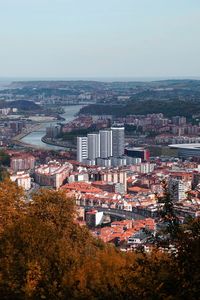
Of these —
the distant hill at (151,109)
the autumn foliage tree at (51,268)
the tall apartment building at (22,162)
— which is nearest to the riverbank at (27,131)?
the distant hill at (151,109)

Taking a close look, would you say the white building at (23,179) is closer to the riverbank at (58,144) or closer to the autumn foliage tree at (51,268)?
the riverbank at (58,144)

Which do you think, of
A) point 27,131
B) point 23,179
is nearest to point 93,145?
point 23,179

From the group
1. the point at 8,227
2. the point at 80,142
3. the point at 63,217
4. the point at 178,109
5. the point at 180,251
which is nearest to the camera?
the point at 180,251

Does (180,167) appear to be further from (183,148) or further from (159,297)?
(159,297)

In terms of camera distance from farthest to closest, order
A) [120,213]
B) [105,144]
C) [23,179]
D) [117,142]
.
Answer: [117,142], [105,144], [23,179], [120,213]

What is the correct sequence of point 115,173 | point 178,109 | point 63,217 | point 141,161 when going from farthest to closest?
1. point 178,109
2. point 141,161
3. point 115,173
4. point 63,217

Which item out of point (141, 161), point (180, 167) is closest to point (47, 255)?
point (180, 167)

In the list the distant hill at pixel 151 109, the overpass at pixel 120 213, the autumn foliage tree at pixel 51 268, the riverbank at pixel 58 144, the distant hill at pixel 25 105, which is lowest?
the distant hill at pixel 25 105

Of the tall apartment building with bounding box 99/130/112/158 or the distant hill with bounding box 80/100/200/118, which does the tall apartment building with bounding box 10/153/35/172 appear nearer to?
the tall apartment building with bounding box 99/130/112/158

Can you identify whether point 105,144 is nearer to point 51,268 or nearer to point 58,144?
point 58,144
